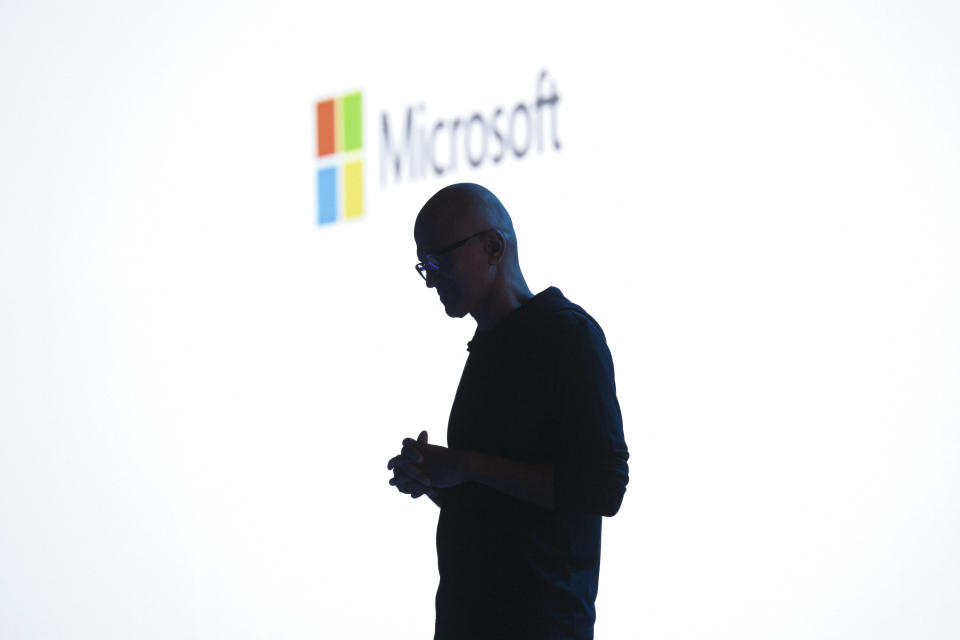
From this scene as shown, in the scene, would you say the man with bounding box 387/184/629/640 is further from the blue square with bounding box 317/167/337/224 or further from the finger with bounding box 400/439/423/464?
the blue square with bounding box 317/167/337/224

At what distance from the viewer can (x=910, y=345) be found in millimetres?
2092

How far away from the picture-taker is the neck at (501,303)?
1.43 m

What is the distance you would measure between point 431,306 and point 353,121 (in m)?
0.65

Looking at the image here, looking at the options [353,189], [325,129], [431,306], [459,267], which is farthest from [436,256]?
[325,129]

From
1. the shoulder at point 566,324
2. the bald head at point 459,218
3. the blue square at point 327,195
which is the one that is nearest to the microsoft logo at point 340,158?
the blue square at point 327,195

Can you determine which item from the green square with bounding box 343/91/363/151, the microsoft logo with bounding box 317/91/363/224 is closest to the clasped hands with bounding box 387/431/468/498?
the microsoft logo with bounding box 317/91/363/224

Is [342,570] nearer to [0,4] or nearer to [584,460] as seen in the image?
[584,460]

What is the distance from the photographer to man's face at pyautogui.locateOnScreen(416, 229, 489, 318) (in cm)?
142

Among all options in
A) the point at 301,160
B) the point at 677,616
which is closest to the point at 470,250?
the point at 677,616

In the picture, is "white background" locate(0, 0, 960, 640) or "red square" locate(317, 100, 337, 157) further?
"red square" locate(317, 100, 337, 157)

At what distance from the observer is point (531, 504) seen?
4.27 feet

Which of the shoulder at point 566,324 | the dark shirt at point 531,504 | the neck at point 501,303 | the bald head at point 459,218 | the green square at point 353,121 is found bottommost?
the dark shirt at point 531,504

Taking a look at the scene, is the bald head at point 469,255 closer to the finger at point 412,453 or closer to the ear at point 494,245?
the ear at point 494,245

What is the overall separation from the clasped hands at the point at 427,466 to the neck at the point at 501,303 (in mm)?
196
